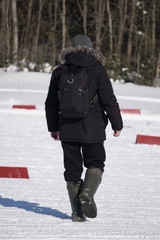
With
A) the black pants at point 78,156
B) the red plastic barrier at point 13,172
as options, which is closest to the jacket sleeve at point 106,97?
the black pants at point 78,156

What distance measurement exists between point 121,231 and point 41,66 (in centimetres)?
1867

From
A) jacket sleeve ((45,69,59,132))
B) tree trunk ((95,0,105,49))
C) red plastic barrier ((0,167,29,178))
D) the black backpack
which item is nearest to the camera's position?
the black backpack

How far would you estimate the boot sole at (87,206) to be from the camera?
345cm

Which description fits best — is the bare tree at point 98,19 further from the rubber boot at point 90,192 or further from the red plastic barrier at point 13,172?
the rubber boot at point 90,192

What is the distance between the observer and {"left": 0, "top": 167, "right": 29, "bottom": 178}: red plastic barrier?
5.46 metres

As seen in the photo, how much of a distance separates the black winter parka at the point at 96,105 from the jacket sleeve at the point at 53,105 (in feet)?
0.03

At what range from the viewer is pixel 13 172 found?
5.49 meters

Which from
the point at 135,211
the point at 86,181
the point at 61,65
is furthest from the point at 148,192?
the point at 61,65

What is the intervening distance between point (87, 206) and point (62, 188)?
5.28ft

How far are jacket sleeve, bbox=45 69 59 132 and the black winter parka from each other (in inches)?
0.4

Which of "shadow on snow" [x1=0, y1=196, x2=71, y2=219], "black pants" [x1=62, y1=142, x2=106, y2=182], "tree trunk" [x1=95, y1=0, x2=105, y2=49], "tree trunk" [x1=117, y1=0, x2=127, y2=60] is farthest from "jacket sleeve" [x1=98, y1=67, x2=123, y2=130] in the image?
"tree trunk" [x1=95, y1=0, x2=105, y2=49]

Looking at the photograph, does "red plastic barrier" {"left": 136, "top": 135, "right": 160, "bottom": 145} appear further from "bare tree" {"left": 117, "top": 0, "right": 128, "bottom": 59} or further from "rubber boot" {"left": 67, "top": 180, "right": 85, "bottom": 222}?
"bare tree" {"left": 117, "top": 0, "right": 128, "bottom": 59}

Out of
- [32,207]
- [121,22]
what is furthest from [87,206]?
[121,22]

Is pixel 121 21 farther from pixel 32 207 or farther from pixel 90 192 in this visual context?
pixel 90 192
